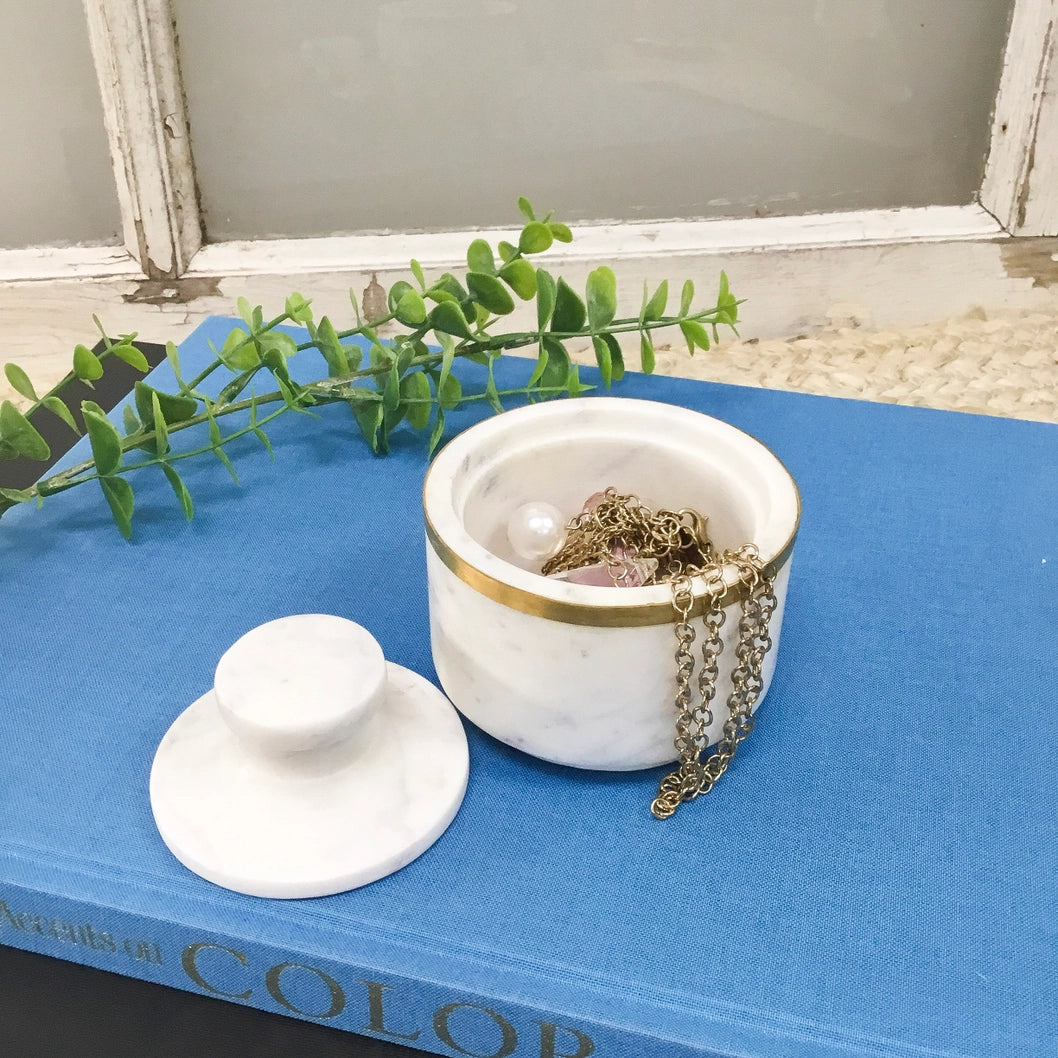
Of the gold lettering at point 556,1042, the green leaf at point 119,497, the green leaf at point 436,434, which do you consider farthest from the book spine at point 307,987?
the green leaf at point 436,434

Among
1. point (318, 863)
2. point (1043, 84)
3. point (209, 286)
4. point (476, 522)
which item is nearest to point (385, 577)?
point (476, 522)

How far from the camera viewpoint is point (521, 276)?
2.09 feet

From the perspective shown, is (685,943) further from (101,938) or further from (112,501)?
(112,501)

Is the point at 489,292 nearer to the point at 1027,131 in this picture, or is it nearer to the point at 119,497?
the point at 119,497

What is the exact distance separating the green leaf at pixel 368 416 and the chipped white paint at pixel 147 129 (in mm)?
479

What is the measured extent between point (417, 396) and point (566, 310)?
11cm

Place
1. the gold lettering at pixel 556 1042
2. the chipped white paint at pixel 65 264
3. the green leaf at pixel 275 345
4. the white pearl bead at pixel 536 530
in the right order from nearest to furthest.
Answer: the gold lettering at pixel 556 1042, the white pearl bead at pixel 536 530, the green leaf at pixel 275 345, the chipped white paint at pixel 65 264

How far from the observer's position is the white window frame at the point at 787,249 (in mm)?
1046

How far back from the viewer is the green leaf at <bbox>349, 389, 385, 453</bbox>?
0.68m

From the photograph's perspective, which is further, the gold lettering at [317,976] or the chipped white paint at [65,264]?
the chipped white paint at [65,264]

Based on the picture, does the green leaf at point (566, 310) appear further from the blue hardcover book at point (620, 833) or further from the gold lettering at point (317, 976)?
the gold lettering at point (317, 976)

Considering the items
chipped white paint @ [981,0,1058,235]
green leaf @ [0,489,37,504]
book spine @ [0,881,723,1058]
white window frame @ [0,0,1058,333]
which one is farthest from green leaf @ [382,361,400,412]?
chipped white paint @ [981,0,1058,235]

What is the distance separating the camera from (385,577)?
1.97 ft

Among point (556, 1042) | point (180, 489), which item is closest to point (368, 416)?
point (180, 489)
